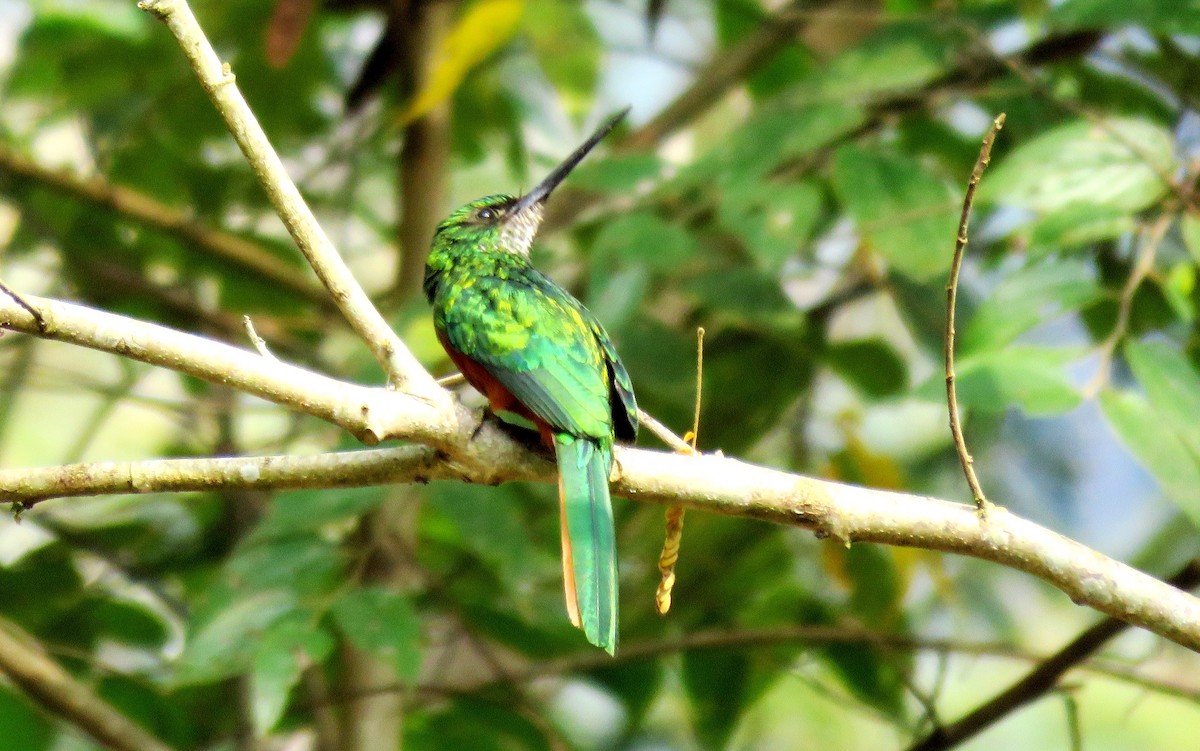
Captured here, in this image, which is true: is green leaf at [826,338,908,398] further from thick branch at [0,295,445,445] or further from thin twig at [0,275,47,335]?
thin twig at [0,275,47,335]

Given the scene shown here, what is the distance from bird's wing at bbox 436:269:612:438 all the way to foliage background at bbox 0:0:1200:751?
33 cm

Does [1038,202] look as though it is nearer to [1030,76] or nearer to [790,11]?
[1030,76]

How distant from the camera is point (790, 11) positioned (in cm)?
354

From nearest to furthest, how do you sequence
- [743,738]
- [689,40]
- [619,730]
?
[619,730]
[743,738]
[689,40]

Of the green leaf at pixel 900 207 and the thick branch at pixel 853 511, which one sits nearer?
the thick branch at pixel 853 511

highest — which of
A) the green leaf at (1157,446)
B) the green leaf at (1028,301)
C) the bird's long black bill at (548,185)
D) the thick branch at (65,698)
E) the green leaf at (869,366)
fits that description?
the green leaf at (869,366)

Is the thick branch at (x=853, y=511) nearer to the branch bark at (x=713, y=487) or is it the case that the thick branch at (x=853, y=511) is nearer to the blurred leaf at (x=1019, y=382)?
the branch bark at (x=713, y=487)

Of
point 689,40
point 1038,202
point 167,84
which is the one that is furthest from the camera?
point 689,40

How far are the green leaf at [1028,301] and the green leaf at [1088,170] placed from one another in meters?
0.14

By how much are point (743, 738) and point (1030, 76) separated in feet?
8.03

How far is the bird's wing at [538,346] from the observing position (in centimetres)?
184

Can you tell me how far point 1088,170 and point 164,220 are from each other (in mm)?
2207

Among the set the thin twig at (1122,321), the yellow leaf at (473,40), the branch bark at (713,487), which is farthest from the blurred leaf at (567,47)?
the branch bark at (713,487)

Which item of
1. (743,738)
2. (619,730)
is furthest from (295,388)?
(743,738)
